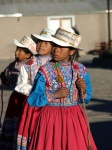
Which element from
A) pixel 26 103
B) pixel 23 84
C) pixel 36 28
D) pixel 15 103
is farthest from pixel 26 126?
pixel 36 28

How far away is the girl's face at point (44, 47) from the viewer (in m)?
7.61

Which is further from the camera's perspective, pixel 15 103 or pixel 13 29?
pixel 13 29

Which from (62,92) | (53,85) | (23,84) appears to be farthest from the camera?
(23,84)

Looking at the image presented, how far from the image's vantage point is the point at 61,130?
6.40m

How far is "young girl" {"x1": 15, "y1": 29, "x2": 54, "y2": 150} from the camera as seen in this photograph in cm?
680

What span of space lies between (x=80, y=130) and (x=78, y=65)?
604 mm

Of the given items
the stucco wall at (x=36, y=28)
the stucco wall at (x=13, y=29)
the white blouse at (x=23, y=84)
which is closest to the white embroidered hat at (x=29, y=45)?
the white blouse at (x=23, y=84)

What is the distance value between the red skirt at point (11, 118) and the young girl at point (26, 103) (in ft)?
2.36

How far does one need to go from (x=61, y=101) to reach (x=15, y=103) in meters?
2.03

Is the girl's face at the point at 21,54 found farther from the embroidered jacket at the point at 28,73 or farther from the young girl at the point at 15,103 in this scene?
the embroidered jacket at the point at 28,73

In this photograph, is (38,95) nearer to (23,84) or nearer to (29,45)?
(23,84)

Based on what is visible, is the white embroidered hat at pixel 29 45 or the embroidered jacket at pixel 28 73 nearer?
the embroidered jacket at pixel 28 73

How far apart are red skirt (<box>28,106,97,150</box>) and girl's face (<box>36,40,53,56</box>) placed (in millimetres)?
1311

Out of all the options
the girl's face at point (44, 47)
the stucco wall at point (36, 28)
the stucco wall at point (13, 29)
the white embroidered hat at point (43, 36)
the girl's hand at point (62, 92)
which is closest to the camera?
the girl's hand at point (62, 92)
